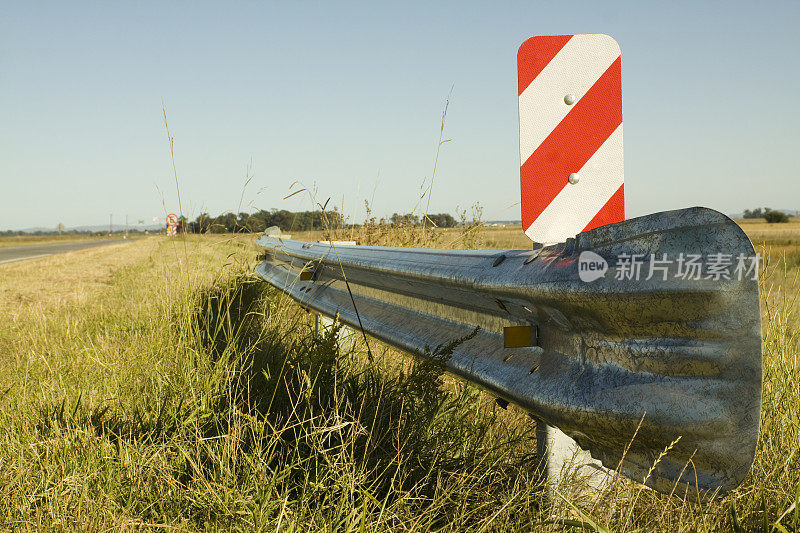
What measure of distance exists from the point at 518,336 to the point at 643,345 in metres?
0.37

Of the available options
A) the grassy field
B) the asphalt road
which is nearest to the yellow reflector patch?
the grassy field

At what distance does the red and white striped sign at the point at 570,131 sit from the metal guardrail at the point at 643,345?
997 millimetres

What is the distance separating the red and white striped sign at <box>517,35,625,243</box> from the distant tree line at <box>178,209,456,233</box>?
1398 mm

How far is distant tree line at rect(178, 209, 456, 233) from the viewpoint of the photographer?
4.20 meters

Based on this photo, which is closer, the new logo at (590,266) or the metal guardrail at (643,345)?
the metal guardrail at (643,345)

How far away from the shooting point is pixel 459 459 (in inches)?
82.7

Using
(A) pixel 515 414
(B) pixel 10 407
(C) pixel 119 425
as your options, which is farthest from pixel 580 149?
(B) pixel 10 407

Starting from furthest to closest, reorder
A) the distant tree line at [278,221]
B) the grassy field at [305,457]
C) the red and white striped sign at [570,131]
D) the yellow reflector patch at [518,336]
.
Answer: the distant tree line at [278,221] → the red and white striped sign at [570,131] → the grassy field at [305,457] → the yellow reflector patch at [518,336]

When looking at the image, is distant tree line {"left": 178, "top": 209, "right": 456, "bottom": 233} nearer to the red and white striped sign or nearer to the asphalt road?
the red and white striped sign

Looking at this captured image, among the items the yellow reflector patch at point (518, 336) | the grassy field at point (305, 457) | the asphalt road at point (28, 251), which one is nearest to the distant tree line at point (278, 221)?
the grassy field at point (305, 457)

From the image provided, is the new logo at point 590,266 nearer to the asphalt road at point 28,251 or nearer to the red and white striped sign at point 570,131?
the red and white striped sign at point 570,131

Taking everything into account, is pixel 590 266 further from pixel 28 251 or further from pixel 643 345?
pixel 28 251

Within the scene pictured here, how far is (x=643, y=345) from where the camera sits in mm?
1175

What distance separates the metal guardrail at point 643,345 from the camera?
3.46 ft
